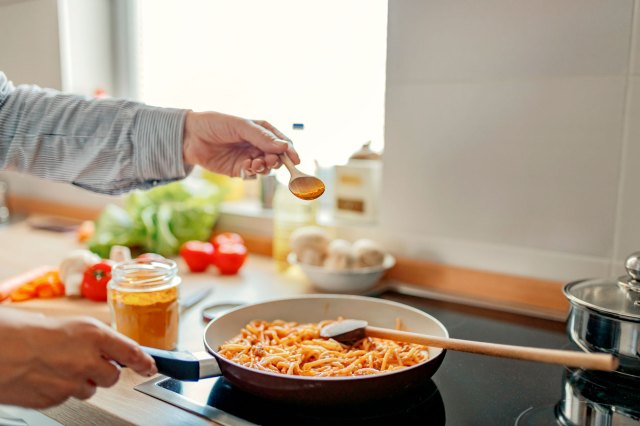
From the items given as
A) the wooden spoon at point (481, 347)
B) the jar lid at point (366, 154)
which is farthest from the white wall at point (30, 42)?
the wooden spoon at point (481, 347)

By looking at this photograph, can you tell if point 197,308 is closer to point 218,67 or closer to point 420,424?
point 420,424

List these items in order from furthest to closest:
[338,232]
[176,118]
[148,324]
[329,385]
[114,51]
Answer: [114,51], [338,232], [176,118], [148,324], [329,385]

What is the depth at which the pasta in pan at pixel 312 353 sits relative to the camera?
0.79 meters

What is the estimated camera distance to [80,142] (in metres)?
1.10

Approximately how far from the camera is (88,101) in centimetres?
110

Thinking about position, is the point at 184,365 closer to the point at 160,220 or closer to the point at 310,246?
the point at 310,246

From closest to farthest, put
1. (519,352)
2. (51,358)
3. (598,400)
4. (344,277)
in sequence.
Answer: (51,358) → (519,352) → (598,400) → (344,277)

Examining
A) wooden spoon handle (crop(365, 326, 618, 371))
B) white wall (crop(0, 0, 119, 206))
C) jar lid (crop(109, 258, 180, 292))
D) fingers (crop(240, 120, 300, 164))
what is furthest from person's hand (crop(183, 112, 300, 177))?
white wall (crop(0, 0, 119, 206))

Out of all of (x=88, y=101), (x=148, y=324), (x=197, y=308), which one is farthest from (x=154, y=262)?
(x=88, y=101)

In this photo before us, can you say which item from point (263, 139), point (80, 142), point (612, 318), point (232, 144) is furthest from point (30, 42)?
point (612, 318)

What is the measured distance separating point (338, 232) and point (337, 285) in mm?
231

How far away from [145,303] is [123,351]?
0.31 metres

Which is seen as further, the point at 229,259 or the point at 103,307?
the point at 229,259

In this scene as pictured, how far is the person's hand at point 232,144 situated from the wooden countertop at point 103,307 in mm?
295
